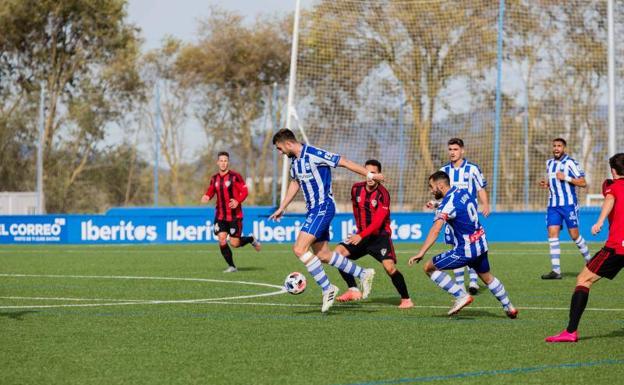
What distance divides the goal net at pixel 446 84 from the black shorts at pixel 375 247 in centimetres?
1998

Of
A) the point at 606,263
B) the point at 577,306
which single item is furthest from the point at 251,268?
the point at 606,263

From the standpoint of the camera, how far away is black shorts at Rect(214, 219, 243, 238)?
66.0 feet

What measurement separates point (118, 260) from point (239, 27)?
3178cm

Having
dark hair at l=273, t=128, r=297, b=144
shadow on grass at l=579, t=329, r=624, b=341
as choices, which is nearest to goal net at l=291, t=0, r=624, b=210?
dark hair at l=273, t=128, r=297, b=144

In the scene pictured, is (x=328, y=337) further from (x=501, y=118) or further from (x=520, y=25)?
(x=520, y=25)

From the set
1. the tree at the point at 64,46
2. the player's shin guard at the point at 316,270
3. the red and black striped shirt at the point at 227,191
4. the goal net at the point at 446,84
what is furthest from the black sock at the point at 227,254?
the tree at the point at 64,46

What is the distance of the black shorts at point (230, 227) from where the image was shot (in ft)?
66.0

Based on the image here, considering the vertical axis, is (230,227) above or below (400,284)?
above

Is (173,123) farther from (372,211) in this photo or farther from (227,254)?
(372,211)

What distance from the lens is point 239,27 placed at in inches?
2103

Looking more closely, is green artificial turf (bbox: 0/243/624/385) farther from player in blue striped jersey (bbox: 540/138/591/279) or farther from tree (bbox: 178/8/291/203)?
tree (bbox: 178/8/291/203)

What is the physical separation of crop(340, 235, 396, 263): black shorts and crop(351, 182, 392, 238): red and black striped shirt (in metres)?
0.09

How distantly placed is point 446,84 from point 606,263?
25628 millimetres

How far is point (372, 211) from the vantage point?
13.4 metres
